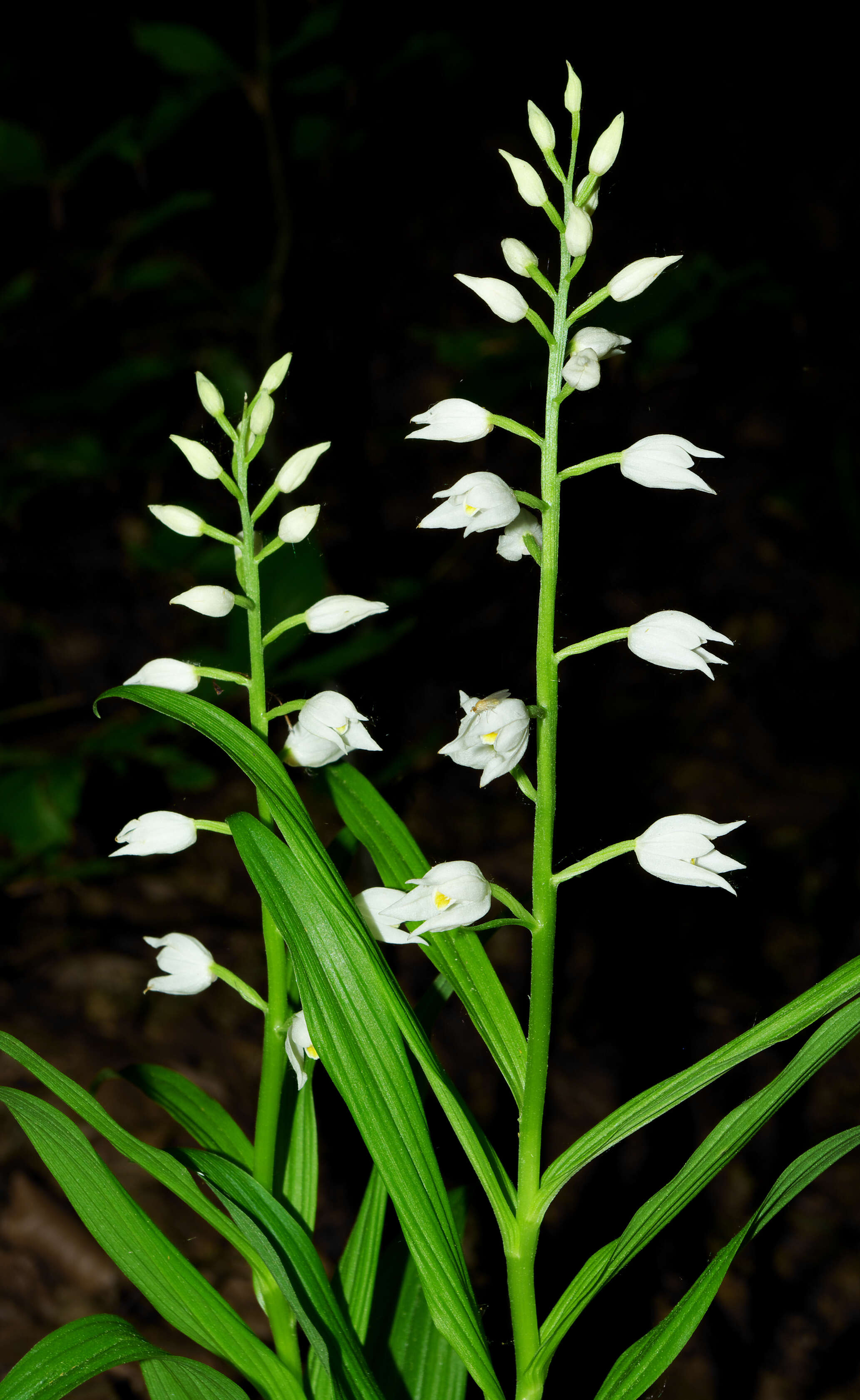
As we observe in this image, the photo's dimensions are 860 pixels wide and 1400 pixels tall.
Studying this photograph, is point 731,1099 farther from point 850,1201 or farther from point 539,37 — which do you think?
point 539,37

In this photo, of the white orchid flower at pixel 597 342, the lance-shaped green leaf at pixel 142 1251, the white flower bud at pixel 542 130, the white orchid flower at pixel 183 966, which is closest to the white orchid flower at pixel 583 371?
the white orchid flower at pixel 597 342

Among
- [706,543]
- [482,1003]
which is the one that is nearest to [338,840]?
[482,1003]

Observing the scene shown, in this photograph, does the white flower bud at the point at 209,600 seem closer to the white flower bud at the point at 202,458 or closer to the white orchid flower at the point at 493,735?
the white flower bud at the point at 202,458

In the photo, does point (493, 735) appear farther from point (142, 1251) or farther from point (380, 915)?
point (142, 1251)

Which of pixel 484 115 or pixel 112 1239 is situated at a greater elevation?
pixel 484 115

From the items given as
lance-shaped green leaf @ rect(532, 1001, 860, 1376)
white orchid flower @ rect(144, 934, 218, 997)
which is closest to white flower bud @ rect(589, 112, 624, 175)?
lance-shaped green leaf @ rect(532, 1001, 860, 1376)

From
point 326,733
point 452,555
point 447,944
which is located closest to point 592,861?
point 447,944
